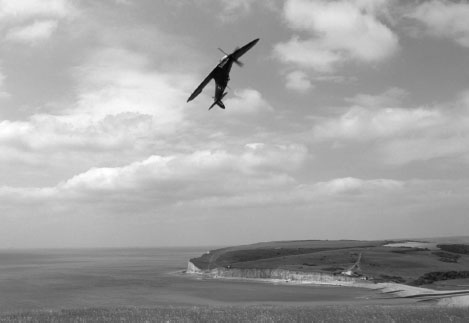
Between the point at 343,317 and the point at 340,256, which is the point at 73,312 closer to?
the point at 343,317

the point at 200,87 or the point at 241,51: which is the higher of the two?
the point at 241,51

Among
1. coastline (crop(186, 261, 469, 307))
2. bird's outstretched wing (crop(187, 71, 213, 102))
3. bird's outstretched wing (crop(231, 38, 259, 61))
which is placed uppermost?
bird's outstretched wing (crop(231, 38, 259, 61))

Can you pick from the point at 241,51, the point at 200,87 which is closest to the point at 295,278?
the point at 200,87

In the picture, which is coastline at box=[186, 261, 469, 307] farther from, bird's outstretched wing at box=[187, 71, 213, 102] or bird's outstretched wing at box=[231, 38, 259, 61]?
bird's outstretched wing at box=[231, 38, 259, 61]

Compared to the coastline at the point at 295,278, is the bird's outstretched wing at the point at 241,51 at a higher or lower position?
higher

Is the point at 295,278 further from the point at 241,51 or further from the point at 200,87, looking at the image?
the point at 241,51

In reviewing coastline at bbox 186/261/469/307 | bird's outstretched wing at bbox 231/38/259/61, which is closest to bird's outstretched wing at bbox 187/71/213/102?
bird's outstretched wing at bbox 231/38/259/61

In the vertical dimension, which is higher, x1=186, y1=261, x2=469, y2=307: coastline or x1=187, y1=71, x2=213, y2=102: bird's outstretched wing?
x1=187, y1=71, x2=213, y2=102: bird's outstretched wing

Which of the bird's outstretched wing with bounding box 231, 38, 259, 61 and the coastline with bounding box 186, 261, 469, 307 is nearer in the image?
the bird's outstretched wing with bounding box 231, 38, 259, 61

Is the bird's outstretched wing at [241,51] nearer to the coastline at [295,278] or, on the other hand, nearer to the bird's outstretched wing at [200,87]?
the bird's outstretched wing at [200,87]

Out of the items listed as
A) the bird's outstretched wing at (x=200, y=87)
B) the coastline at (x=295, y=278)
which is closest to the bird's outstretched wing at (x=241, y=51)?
the bird's outstretched wing at (x=200, y=87)

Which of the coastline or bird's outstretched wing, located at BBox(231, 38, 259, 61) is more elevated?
bird's outstretched wing, located at BBox(231, 38, 259, 61)
